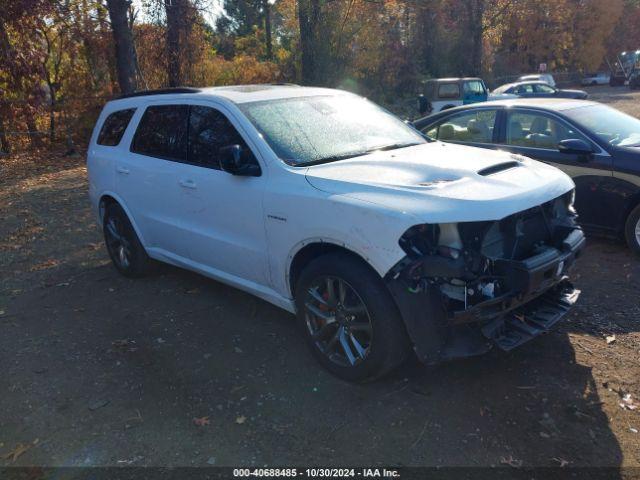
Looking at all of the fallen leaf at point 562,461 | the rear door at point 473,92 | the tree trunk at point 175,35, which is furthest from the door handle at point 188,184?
the rear door at point 473,92

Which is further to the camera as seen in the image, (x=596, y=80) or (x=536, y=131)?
(x=596, y=80)

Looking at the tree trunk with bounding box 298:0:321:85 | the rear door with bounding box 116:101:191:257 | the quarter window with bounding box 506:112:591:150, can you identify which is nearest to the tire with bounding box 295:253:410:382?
the rear door with bounding box 116:101:191:257

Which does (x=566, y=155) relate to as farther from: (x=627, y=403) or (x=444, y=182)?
(x=627, y=403)

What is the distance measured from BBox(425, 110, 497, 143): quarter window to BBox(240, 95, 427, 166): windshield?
216 cm

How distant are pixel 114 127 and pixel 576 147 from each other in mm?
4764

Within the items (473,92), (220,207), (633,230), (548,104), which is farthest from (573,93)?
(220,207)

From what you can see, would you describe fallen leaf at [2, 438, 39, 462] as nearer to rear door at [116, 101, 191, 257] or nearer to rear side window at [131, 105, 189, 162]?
rear door at [116, 101, 191, 257]

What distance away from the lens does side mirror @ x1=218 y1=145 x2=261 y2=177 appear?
3.97 m

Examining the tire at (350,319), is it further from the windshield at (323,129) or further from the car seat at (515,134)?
the car seat at (515,134)

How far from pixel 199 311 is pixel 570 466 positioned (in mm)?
3222

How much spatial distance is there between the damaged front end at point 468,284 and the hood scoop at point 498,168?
361 millimetres

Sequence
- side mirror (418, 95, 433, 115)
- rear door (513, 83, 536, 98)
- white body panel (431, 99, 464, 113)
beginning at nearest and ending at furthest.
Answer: side mirror (418, 95, 433, 115), white body panel (431, 99, 464, 113), rear door (513, 83, 536, 98)

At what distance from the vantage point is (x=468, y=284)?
324cm

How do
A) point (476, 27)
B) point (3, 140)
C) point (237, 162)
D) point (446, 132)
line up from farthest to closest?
point (476, 27) → point (3, 140) → point (446, 132) → point (237, 162)
